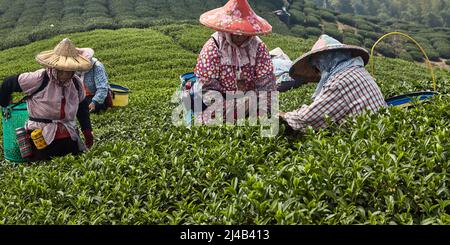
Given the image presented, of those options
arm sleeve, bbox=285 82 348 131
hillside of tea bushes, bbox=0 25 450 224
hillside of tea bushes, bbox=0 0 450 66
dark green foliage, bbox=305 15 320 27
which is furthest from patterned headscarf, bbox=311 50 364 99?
dark green foliage, bbox=305 15 320 27

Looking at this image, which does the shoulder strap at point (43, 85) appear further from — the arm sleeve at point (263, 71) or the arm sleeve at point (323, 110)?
the arm sleeve at point (323, 110)

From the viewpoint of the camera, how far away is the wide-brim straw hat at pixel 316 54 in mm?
3900

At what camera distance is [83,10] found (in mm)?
40625

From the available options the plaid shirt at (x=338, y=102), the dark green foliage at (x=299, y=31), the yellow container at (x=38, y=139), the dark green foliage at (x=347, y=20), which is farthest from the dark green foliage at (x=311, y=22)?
the plaid shirt at (x=338, y=102)

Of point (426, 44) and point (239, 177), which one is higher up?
point (239, 177)

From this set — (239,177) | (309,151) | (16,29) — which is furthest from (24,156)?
(16,29)

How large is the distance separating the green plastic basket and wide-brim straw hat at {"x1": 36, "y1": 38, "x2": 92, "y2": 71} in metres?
0.80

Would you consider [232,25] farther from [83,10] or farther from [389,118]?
[83,10]

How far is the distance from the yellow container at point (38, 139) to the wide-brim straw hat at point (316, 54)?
2.76 m

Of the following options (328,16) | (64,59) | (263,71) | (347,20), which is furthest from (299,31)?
(64,59)

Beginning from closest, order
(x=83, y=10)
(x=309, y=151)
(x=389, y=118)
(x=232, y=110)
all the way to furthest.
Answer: (x=309, y=151)
(x=389, y=118)
(x=232, y=110)
(x=83, y=10)

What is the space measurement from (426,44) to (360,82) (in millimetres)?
50053

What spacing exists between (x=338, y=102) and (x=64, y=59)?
2916 millimetres
